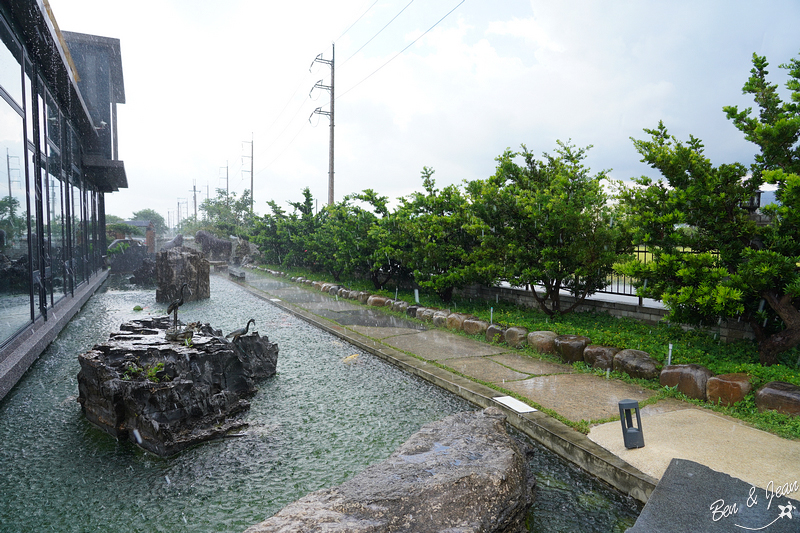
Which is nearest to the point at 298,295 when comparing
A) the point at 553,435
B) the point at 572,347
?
the point at 572,347

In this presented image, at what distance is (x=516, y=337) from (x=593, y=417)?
287cm

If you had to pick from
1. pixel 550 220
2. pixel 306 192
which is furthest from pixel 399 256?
pixel 306 192

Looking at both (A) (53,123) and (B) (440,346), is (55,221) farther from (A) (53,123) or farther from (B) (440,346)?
(B) (440,346)

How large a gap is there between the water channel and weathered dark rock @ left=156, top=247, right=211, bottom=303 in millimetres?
6809

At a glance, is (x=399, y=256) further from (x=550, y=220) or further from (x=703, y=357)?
(x=703, y=357)

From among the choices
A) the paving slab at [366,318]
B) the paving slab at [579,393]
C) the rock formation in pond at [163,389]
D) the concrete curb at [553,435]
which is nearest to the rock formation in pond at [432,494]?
the concrete curb at [553,435]

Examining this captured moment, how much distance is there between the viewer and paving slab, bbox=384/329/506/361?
22.9 ft

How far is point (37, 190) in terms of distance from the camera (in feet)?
25.4

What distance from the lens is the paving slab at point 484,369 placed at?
225 inches

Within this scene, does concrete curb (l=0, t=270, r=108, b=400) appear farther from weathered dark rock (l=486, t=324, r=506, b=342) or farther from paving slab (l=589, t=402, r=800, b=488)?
weathered dark rock (l=486, t=324, r=506, b=342)

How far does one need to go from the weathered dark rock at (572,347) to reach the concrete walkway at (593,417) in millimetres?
194

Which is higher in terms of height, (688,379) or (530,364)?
(688,379)

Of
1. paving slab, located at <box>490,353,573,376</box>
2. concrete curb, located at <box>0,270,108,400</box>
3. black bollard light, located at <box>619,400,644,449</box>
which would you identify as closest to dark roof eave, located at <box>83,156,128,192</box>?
concrete curb, located at <box>0,270,108,400</box>

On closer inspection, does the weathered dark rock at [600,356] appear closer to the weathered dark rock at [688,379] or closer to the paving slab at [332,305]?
the weathered dark rock at [688,379]
